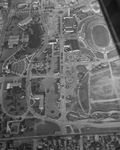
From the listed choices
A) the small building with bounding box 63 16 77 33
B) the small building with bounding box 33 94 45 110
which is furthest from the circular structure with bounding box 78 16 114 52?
the small building with bounding box 33 94 45 110

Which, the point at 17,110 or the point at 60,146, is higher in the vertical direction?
the point at 17,110

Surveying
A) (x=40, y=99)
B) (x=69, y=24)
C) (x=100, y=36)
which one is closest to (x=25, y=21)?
(x=69, y=24)

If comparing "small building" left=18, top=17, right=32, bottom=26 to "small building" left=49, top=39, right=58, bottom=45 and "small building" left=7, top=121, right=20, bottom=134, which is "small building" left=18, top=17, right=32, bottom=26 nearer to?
"small building" left=49, top=39, right=58, bottom=45

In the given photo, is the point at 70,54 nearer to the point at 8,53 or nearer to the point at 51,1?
the point at 8,53

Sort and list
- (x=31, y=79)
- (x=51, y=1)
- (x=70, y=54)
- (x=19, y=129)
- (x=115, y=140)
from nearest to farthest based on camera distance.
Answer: (x=115, y=140)
(x=19, y=129)
(x=31, y=79)
(x=70, y=54)
(x=51, y=1)

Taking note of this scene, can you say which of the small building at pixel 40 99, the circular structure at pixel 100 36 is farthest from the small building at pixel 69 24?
the small building at pixel 40 99

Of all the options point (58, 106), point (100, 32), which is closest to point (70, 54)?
point (100, 32)

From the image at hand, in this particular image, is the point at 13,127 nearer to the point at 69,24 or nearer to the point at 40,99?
the point at 40,99
